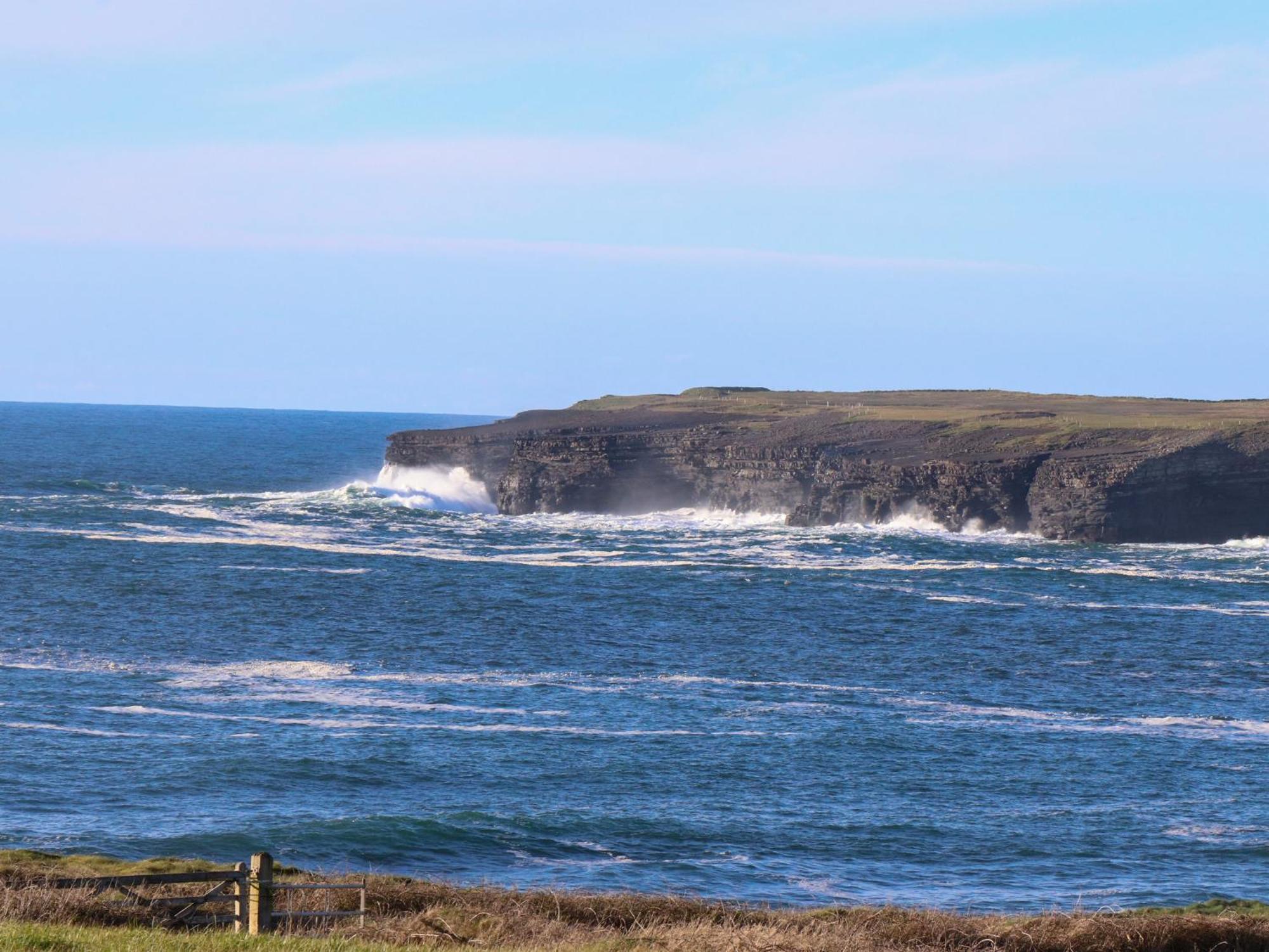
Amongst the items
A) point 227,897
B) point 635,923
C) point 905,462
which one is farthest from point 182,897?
point 905,462

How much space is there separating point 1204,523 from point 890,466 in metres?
24.4

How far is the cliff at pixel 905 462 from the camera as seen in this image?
11106cm

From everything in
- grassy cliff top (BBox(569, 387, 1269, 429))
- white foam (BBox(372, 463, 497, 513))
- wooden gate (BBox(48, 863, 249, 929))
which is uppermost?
grassy cliff top (BBox(569, 387, 1269, 429))

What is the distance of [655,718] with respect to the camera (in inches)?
1911

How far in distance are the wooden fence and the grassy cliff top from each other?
10794cm

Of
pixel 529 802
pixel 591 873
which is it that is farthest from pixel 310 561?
pixel 591 873

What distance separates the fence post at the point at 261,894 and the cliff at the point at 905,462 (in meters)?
96.4

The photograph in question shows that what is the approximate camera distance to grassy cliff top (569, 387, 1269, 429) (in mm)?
134625

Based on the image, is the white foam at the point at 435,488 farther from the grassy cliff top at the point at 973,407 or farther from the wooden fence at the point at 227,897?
the wooden fence at the point at 227,897

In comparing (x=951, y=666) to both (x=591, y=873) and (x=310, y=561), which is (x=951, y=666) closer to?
(x=591, y=873)

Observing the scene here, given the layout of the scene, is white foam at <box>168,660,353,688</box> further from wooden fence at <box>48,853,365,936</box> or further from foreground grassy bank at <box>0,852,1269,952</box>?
wooden fence at <box>48,853,365,936</box>

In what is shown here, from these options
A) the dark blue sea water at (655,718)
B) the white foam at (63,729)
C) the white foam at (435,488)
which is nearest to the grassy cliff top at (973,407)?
the white foam at (435,488)

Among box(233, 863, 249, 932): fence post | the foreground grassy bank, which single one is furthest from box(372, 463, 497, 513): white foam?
box(233, 863, 249, 932): fence post

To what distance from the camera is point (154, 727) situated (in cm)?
4475
